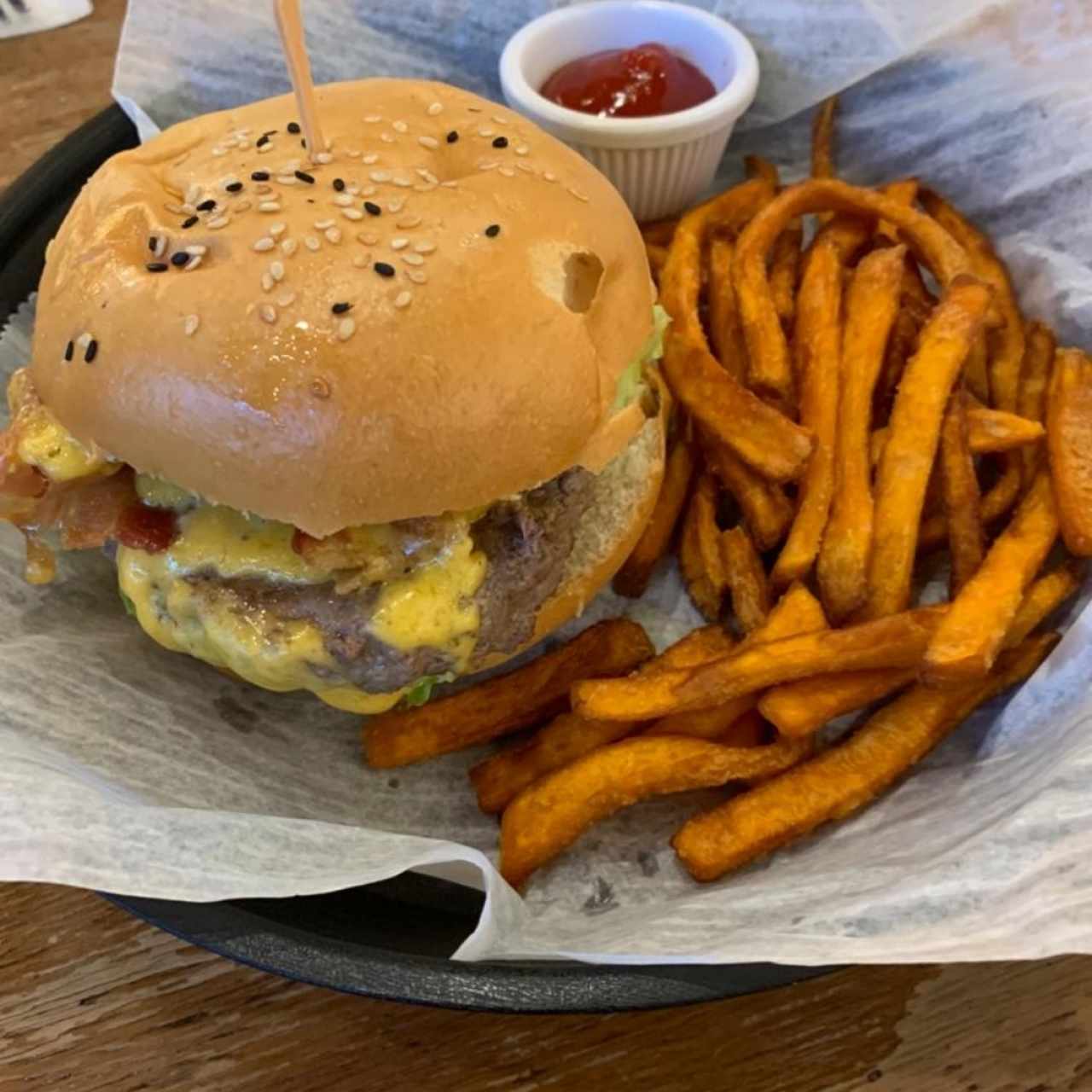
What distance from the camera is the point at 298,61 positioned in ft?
4.94

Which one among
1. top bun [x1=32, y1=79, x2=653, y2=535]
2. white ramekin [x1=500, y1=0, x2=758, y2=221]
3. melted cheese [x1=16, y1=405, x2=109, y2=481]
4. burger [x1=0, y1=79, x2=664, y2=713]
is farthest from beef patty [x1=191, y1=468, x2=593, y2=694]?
white ramekin [x1=500, y1=0, x2=758, y2=221]

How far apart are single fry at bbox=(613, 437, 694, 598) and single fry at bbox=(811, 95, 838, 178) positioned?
0.78m

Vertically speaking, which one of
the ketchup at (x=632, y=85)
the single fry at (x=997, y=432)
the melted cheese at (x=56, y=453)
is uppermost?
the ketchup at (x=632, y=85)

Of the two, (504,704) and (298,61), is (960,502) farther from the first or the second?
(298,61)

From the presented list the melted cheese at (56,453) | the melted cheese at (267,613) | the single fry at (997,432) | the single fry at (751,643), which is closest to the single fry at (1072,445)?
the single fry at (997,432)

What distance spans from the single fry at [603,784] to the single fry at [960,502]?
1.46 feet

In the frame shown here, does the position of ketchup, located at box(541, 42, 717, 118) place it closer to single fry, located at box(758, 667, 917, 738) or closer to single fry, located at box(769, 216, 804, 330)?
single fry, located at box(769, 216, 804, 330)

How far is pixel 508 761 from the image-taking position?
5.81 feet

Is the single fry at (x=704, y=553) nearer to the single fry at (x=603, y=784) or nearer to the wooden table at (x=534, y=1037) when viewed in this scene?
the single fry at (x=603, y=784)

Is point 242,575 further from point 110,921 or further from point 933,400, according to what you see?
point 933,400

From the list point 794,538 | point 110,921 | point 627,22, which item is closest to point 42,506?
point 110,921

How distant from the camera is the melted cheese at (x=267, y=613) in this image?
1.61 meters

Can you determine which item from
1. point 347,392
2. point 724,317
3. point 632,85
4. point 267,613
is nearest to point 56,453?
point 267,613

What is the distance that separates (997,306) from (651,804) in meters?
1.12
